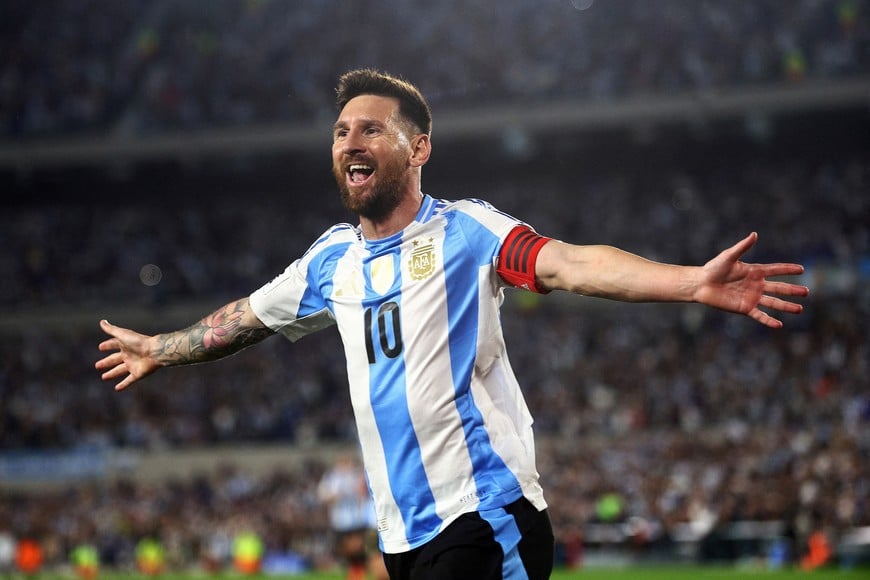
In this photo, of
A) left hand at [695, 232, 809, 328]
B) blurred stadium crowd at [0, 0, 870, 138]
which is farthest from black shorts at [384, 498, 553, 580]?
blurred stadium crowd at [0, 0, 870, 138]

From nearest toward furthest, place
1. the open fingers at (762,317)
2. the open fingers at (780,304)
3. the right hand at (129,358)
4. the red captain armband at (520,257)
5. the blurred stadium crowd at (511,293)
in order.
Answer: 1. the open fingers at (780,304)
2. the open fingers at (762,317)
3. the red captain armband at (520,257)
4. the right hand at (129,358)
5. the blurred stadium crowd at (511,293)

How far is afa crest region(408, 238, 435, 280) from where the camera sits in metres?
4.26

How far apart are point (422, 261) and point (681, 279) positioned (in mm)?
1005

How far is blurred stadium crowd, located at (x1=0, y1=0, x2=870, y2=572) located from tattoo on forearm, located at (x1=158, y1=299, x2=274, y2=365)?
16.5m

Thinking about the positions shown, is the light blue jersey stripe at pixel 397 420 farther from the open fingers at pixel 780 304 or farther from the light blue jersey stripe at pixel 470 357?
the open fingers at pixel 780 304

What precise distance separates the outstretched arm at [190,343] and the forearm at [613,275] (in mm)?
1472

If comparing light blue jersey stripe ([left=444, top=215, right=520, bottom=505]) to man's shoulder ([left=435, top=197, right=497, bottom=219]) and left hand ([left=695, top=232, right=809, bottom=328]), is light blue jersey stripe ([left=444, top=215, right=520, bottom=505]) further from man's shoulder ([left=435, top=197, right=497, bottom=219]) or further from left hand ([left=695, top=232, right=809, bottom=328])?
left hand ([left=695, top=232, right=809, bottom=328])

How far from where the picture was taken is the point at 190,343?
199 inches

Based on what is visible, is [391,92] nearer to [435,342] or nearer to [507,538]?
[435,342]

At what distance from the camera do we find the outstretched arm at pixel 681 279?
3656 millimetres

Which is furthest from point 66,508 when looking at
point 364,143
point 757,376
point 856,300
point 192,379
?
point 364,143

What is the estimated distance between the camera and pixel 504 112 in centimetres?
3203

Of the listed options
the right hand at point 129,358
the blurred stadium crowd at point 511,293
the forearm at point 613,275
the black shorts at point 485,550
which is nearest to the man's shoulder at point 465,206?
the forearm at point 613,275

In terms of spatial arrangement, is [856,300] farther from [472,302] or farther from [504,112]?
[472,302]
